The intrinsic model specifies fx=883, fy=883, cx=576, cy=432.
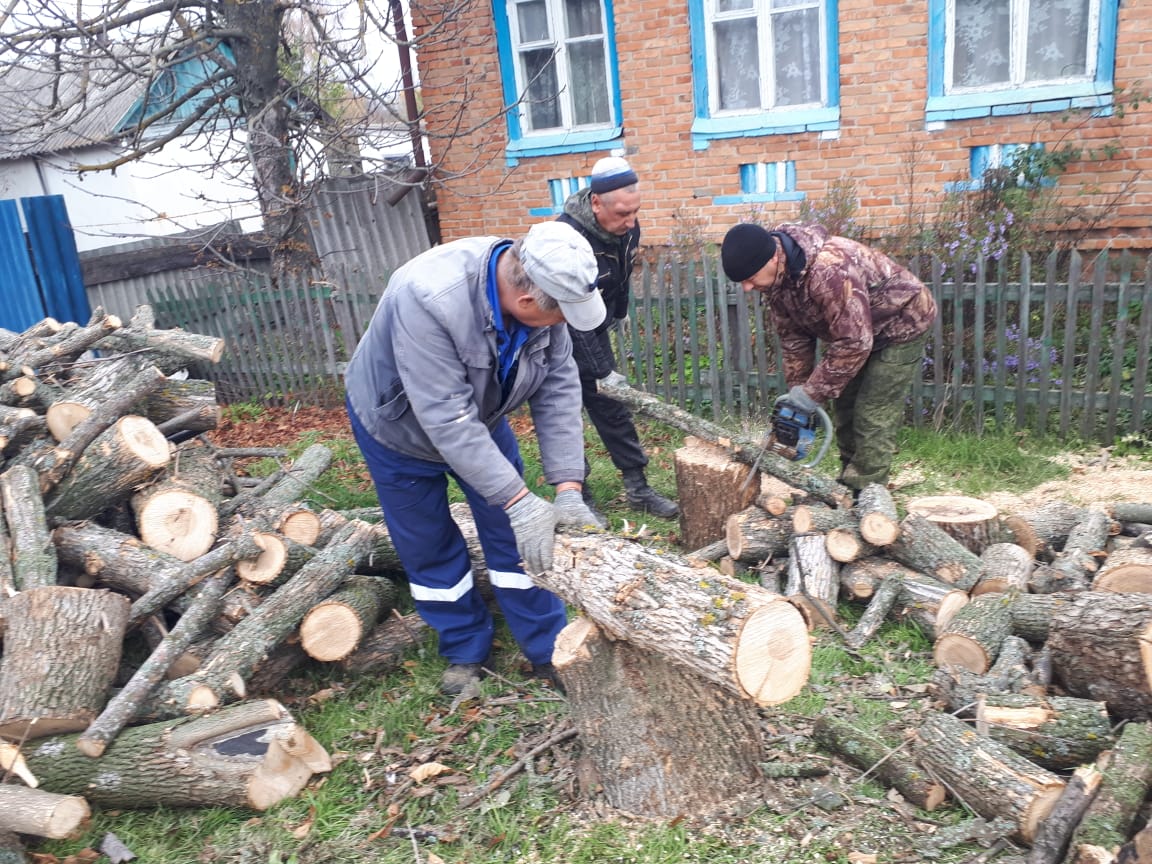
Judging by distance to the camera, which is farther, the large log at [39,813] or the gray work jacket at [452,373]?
the gray work jacket at [452,373]

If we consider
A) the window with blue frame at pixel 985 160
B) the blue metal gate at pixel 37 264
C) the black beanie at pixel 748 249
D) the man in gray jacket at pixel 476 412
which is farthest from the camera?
the blue metal gate at pixel 37 264

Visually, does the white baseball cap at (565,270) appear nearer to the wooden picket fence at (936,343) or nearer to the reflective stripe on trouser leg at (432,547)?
the reflective stripe on trouser leg at (432,547)

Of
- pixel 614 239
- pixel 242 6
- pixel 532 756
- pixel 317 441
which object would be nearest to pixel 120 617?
pixel 532 756

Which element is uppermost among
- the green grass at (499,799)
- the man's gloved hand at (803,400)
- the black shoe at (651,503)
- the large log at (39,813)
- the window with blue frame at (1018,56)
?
the window with blue frame at (1018,56)

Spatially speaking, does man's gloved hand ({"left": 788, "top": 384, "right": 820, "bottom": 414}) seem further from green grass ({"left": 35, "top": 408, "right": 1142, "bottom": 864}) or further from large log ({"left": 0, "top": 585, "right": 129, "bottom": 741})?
large log ({"left": 0, "top": 585, "right": 129, "bottom": 741})

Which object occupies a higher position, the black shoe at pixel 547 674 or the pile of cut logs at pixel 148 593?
the pile of cut logs at pixel 148 593

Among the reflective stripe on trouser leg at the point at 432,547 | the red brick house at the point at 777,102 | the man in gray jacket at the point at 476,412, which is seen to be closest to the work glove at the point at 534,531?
the man in gray jacket at the point at 476,412

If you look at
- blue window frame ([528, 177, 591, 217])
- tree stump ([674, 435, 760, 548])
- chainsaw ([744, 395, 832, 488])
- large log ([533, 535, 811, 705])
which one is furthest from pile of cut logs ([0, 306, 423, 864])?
blue window frame ([528, 177, 591, 217])

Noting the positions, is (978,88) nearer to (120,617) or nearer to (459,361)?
(459,361)

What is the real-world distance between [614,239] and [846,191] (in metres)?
3.66

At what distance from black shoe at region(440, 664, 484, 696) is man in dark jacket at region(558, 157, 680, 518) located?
72.9 inches

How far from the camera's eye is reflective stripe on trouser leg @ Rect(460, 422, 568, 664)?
367 cm

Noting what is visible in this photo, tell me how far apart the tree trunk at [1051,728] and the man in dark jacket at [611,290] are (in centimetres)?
257

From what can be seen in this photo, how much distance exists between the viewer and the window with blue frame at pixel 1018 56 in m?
6.89
